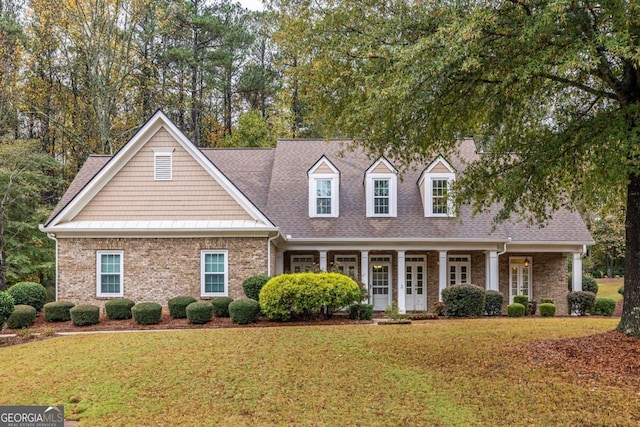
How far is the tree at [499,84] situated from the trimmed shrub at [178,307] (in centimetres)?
816

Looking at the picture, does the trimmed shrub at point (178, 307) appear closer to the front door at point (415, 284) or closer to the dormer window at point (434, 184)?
the front door at point (415, 284)

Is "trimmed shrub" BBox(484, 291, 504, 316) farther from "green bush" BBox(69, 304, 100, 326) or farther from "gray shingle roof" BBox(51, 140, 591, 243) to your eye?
"green bush" BBox(69, 304, 100, 326)

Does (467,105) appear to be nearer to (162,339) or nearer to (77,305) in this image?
(162,339)

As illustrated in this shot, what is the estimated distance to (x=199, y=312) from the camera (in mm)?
15469

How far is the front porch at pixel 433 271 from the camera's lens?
21.0 meters

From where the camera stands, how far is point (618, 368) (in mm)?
8617

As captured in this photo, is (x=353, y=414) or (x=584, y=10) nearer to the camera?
(x=353, y=414)

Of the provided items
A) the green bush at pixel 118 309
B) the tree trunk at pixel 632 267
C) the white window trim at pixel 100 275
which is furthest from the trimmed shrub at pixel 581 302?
the white window trim at pixel 100 275

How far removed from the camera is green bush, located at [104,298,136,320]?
16.5 meters

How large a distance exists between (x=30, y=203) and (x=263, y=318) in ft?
54.0

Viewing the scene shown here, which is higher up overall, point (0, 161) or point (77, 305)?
point (0, 161)

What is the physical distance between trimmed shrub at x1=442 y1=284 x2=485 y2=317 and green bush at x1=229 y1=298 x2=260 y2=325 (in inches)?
252

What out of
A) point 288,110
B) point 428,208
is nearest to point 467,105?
point 428,208

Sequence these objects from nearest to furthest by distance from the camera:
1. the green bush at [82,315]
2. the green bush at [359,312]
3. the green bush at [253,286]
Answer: the green bush at [82,315] → the green bush at [359,312] → the green bush at [253,286]
